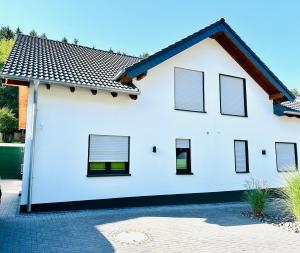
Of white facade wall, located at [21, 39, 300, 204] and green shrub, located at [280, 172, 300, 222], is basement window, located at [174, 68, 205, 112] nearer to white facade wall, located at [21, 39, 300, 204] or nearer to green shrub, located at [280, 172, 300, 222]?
white facade wall, located at [21, 39, 300, 204]

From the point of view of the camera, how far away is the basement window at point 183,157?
12.5 metres

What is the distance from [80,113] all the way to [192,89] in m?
5.64

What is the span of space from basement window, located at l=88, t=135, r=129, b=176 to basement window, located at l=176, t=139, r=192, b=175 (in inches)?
98.4

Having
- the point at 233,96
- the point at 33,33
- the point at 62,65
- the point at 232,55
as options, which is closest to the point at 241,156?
the point at 233,96

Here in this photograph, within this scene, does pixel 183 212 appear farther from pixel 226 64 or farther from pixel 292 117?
pixel 292 117

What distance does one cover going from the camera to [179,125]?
41.2ft

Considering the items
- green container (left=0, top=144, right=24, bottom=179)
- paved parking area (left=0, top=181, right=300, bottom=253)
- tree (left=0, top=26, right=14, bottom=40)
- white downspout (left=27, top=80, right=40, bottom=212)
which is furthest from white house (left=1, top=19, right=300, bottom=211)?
tree (left=0, top=26, right=14, bottom=40)

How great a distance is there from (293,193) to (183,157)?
495cm

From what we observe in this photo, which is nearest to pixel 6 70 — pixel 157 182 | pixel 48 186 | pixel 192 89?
pixel 48 186

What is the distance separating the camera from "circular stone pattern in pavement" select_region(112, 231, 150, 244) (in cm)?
689

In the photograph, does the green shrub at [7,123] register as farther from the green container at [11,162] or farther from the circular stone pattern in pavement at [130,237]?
the circular stone pattern in pavement at [130,237]

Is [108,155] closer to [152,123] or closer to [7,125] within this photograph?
[152,123]

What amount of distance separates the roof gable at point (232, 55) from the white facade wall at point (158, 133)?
37 cm

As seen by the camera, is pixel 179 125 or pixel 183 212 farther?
pixel 179 125
